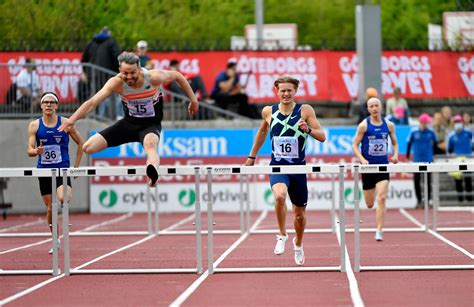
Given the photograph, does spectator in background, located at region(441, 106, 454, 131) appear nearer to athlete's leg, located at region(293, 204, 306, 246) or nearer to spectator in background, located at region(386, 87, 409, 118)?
spectator in background, located at region(386, 87, 409, 118)

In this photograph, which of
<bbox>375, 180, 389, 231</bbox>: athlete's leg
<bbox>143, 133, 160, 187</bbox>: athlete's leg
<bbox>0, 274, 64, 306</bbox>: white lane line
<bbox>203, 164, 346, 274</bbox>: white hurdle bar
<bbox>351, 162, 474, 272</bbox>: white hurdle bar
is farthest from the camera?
<bbox>375, 180, 389, 231</bbox>: athlete's leg

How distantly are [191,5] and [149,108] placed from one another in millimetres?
36000

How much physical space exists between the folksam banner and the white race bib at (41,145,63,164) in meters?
10.8

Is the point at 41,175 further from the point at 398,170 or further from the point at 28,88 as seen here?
the point at 28,88

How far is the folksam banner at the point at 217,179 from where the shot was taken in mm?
29203

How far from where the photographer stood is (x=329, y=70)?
111 feet

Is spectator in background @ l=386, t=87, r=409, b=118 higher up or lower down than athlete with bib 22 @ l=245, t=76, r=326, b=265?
higher up

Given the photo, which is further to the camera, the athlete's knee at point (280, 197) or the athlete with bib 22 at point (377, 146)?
the athlete with bib 22 at point (377, 146)

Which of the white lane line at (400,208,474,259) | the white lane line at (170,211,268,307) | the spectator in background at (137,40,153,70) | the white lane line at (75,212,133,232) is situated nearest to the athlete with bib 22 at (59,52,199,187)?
the white lane line at (170,211,268,307)

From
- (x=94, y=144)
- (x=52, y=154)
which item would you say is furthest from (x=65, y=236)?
(x=52, y=154)

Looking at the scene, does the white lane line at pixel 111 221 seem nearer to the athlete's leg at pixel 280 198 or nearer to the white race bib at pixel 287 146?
the athlete's leg at pixel 280 198

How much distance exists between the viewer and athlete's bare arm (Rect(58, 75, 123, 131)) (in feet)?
45.9

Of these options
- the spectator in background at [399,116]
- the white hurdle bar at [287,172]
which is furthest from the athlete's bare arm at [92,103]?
the spectator in background at [399,116]

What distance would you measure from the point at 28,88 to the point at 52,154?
1050 centimetres
